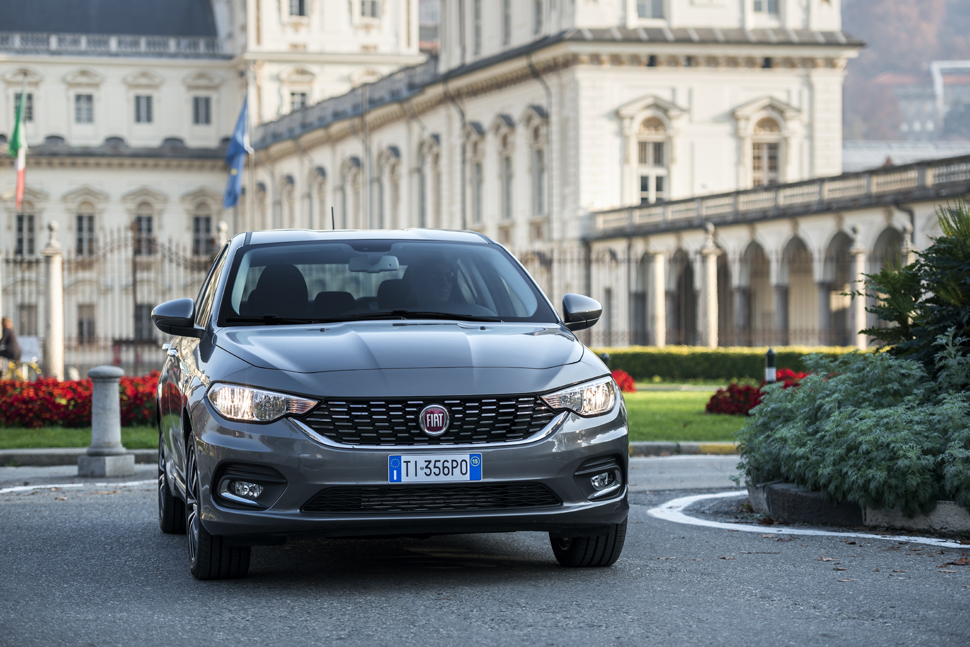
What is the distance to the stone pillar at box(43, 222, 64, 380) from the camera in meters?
29.9

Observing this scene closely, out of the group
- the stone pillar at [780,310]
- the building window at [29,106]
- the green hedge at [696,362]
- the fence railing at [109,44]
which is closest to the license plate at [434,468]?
the green hedge at [696,362]

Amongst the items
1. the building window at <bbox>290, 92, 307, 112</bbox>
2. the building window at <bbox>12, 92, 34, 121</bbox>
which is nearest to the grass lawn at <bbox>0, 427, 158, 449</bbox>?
the building window at <bbox>290, 92, 307, 112</bbox>

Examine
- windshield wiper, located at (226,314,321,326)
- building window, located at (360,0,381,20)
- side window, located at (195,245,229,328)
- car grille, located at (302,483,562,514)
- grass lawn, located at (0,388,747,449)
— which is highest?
building window, located at (360,0,381,20)

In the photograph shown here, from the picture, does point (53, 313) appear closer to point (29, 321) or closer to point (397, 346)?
point (397, 346)

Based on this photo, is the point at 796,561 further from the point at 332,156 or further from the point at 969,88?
the point at 969,88

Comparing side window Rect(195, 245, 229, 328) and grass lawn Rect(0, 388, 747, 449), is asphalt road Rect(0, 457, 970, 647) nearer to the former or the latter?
side window Rect(195, 245, 229, 328)

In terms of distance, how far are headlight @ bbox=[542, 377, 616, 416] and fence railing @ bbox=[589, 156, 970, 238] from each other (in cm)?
2905

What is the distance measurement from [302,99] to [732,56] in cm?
3845

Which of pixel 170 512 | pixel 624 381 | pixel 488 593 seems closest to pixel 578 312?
pixel 488 593

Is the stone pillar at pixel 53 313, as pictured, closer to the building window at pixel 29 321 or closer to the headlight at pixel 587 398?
the headlight at pixel 587 398

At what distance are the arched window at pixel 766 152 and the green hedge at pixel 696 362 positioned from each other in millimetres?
17592

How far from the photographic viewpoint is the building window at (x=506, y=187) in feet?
179

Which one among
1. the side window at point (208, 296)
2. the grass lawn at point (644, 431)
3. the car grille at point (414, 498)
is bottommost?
the grass lawn at point (644, 431)

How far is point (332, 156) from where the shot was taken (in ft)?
237
